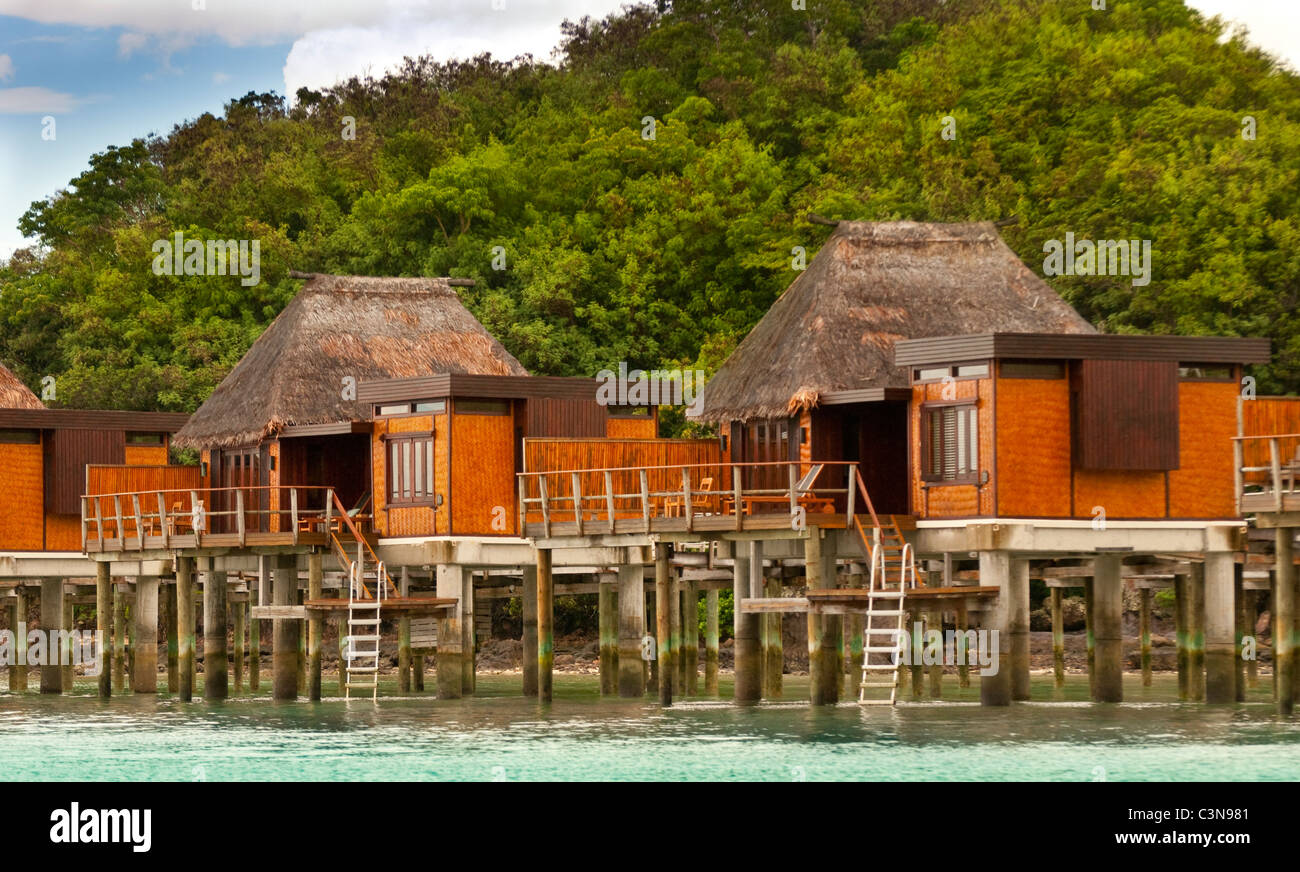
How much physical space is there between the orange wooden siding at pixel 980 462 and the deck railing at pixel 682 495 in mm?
1070

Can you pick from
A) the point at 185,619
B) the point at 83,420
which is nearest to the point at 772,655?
the point at 185,619

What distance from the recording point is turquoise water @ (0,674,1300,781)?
28.1 metres

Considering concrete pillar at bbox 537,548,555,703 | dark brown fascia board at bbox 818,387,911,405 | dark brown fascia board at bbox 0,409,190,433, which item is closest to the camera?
dark brown fascia board at bbox 818,387,911,405

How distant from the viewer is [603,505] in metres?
40.4

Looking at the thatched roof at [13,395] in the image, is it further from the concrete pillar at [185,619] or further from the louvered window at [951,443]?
the louvered window at [951,443]

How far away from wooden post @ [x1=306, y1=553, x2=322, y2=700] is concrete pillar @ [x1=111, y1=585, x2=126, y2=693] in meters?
9.01

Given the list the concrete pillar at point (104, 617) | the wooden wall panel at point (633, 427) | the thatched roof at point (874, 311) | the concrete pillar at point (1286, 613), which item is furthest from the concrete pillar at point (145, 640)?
the concrete pillar at point (1286, 613)

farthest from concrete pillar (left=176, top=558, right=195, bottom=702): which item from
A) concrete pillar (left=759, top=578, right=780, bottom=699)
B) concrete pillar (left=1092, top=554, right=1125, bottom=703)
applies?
concrete pillar (left=1092, top=554, right=1125, bottom=703)

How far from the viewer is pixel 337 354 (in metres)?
47.1

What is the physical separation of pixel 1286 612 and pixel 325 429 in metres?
19.4

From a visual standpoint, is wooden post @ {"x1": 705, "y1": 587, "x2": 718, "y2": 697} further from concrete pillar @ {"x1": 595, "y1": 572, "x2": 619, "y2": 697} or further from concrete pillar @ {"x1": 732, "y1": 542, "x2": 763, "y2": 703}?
concrete pillar @ {"x1": 732, "y1": 542, "x2": 763, "y2": 703}

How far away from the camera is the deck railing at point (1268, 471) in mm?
31516
